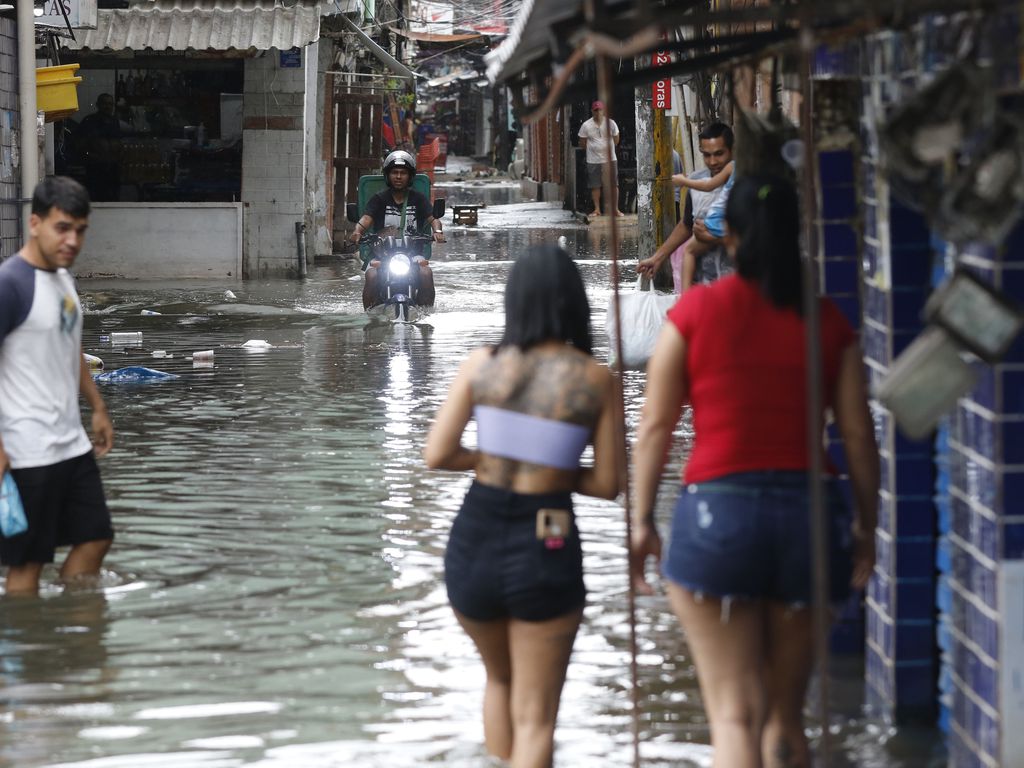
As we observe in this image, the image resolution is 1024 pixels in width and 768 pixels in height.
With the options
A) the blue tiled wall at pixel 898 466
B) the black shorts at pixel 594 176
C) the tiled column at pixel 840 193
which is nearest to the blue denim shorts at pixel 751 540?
the blue tiled wall at pixel 898 466

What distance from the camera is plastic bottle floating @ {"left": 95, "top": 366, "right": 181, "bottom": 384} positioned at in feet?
43.7

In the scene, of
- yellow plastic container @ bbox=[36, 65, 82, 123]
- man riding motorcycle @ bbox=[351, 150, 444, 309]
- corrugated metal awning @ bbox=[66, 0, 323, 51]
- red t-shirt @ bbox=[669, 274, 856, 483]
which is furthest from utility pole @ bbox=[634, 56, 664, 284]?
red t-shirt @ bbox=[669, 274, 856, 483]

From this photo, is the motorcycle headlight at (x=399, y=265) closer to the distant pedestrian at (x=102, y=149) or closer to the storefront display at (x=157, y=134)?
the storefront display at (x=157, y=134)

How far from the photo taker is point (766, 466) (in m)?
4.19

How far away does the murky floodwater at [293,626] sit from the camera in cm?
538

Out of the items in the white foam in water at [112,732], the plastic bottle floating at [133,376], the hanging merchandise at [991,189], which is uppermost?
the hanging merchandise at [991,189]

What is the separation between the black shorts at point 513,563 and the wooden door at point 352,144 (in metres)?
22.8

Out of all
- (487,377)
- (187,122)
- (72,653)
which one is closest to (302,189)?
(187,122)

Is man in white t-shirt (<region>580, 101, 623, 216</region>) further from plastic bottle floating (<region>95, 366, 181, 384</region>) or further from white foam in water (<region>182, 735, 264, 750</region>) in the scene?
white foam in water (<region>182, 735, 264, 750</region>)

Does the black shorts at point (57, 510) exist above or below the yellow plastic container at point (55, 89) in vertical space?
below

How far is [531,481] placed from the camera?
4508 mm

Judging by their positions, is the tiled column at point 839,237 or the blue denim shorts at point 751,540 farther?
the tiled column at point 839,237

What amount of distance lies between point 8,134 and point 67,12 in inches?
88.0

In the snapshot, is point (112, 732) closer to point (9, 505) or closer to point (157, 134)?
point (9, 505)
